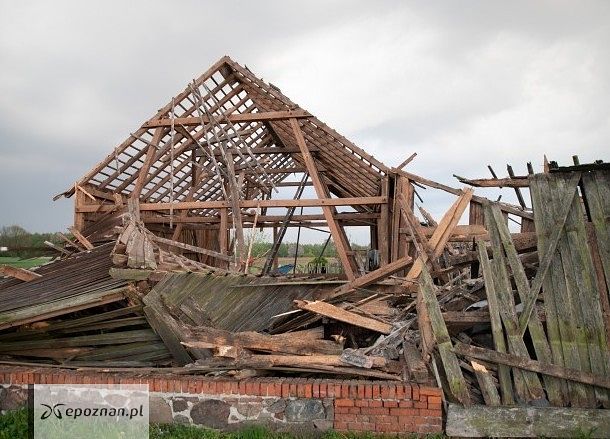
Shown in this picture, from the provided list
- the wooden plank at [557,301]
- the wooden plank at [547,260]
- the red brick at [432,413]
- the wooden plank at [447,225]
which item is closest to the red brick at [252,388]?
the red brick at [432,413]

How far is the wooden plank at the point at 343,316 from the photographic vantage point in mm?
6441

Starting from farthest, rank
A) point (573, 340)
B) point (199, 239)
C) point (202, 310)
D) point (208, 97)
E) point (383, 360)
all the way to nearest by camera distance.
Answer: point (199, 239) → point (208, 97) → point (202, 310) → point (383, 360) → point (573, 340)

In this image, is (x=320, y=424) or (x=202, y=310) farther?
(x=202, y=310)

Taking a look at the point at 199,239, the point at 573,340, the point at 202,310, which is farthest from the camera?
the point at 199,239

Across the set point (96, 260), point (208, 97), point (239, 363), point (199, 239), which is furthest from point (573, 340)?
point (199, 239)

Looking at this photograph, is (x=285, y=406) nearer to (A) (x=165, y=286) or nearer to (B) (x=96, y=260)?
(A) (x=165, y=286)

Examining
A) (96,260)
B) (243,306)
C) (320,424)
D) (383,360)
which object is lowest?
(320,424)

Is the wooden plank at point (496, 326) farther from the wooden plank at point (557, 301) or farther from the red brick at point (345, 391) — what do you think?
the red brick at point (345, 391)

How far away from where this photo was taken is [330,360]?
564 centimetres

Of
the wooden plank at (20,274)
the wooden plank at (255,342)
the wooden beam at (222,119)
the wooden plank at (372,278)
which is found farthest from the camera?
the wooden beam at (222,119)

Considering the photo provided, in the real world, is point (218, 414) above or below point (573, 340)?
below

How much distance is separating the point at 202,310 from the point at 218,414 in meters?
1.68

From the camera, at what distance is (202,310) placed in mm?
6688

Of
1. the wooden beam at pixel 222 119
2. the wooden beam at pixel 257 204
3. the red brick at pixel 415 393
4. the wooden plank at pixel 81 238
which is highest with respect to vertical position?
the wooden beam at pixel 222 119
